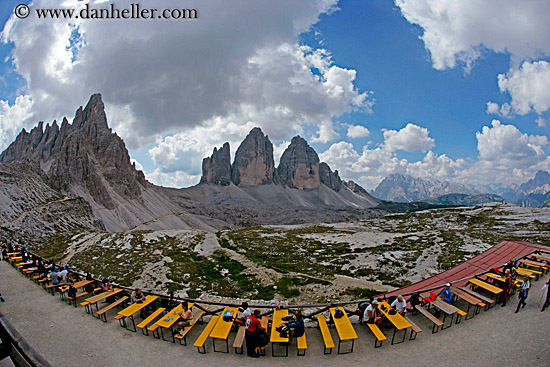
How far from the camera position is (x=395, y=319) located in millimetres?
11977

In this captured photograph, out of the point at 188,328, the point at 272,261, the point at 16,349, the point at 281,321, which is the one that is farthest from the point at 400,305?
the point at 272,261

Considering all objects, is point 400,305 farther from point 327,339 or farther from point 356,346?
point 327,339

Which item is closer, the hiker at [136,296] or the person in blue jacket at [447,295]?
the person in blue jacket at [447,295]

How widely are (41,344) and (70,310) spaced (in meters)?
3.78

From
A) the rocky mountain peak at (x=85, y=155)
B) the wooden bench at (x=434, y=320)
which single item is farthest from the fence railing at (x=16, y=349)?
the rocky mountain peak at (x=85, y=155)

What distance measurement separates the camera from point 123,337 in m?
12.6

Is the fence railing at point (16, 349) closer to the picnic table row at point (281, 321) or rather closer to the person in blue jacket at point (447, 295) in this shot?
the picnic table row at point (281, 321)

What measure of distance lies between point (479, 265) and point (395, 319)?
50.0 ft

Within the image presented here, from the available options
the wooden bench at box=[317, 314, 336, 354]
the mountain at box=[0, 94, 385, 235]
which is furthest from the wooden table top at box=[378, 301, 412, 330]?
the mountain at box=[0, 94, 385, 235]

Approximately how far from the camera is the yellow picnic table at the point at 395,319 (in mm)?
11352

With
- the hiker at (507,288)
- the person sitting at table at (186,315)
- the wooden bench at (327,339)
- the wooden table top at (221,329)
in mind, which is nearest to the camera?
the wooden bench at (327,339)

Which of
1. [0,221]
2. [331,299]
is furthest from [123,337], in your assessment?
[0,221]

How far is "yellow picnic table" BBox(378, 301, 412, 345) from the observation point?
11352mm

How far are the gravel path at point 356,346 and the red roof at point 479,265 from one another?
17.9ft
